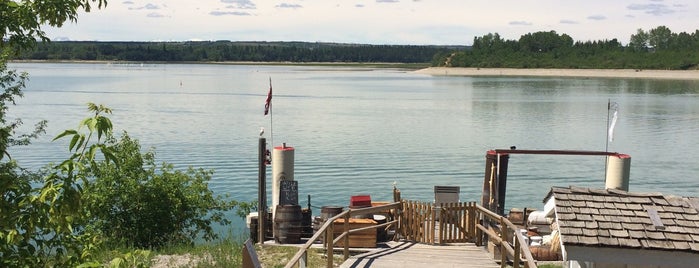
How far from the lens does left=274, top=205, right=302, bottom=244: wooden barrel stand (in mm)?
18562

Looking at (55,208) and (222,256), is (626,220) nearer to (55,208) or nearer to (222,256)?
(55,208)

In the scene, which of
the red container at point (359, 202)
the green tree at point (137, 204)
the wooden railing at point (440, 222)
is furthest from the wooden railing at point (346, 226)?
the green tree at point (137, 204)

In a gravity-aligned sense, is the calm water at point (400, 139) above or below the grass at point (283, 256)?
below

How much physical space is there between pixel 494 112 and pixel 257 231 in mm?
60344

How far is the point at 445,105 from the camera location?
88562 mm

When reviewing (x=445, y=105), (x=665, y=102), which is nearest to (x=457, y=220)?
(x=445, y=105)

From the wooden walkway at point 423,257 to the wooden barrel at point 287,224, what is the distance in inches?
97.0

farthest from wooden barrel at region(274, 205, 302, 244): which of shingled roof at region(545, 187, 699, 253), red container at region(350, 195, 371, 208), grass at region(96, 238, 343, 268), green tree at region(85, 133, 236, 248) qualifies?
shingled roof at region(545, 187, 699, 253)

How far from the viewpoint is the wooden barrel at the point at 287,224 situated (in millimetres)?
18562

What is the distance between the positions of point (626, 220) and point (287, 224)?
28.5 feet

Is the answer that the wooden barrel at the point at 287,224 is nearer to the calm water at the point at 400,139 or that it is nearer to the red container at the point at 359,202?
the red container at the point at 359,202

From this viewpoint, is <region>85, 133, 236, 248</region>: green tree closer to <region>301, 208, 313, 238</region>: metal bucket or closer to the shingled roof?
<region>301, 208, 313, 238</region>: metal bucket

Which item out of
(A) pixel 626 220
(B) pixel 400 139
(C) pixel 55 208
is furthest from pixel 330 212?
(B) pixel 400 139

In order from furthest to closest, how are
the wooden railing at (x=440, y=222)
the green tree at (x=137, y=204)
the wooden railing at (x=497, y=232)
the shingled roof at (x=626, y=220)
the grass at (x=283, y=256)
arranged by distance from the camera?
the green tree at (x=137, y=204) → the wooden railing at (x=440, y=222) → the grass at (x=283, y=256) → the wooden railing at (x=497, y=232) → the shingled roof at (x=626, y=220)
